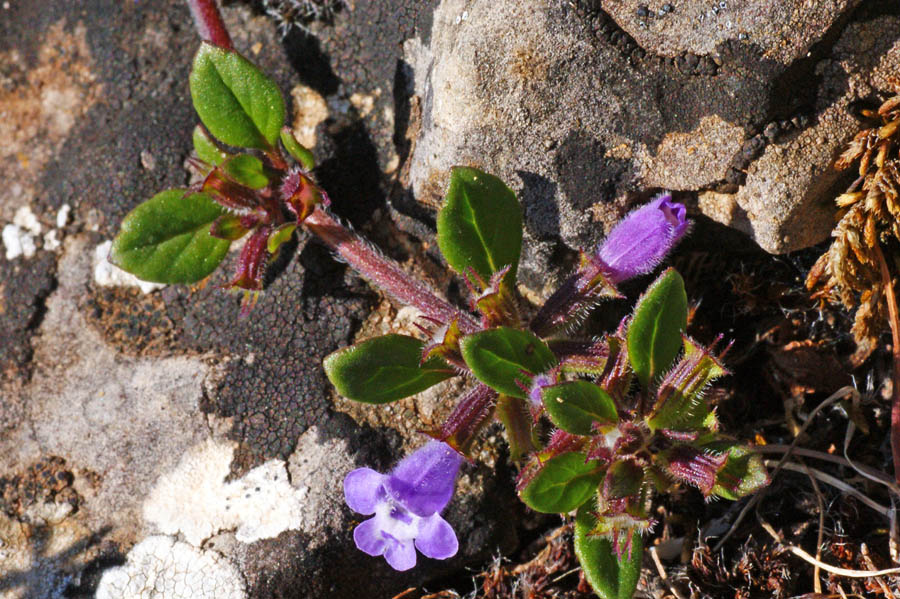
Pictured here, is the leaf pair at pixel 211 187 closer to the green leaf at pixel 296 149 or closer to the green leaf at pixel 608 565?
the green leaf at pixel 296 149

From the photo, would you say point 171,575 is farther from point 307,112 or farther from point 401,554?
point 307,112

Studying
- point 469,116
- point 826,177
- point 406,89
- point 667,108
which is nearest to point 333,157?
point 406,89

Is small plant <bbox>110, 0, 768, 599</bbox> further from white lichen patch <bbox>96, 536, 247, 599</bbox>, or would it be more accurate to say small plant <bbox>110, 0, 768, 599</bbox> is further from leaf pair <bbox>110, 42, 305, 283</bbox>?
white lichen patch <bbox>96, 536, 247, 599</bbox>

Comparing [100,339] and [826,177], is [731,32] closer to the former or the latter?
[826,177]

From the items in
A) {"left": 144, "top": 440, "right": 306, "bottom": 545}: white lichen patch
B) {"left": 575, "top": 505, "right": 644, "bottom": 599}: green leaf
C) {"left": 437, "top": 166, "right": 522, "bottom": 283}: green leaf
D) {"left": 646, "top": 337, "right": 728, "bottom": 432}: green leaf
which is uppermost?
{"left": 437, "top": 166, "right": 522, "bottom": 283}: green leaf

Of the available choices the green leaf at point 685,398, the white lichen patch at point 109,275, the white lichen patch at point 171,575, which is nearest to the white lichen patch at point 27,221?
the white lichen patch at point 109,275

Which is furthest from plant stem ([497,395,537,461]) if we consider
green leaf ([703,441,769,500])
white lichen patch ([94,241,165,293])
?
white lichen patch ([94,241,165,293])
